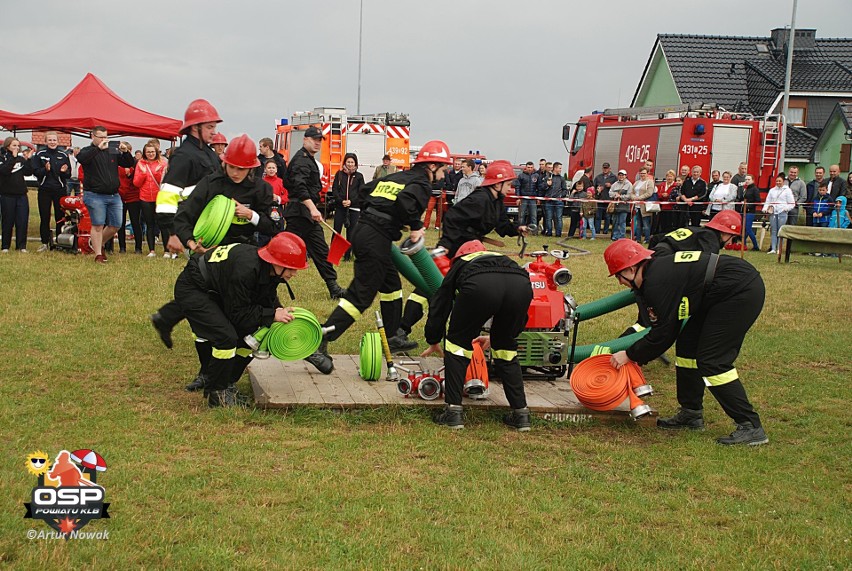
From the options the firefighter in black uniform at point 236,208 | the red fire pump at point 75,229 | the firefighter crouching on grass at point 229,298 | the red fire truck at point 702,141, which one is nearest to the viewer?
the firefighter crouching on grass at point 229,298

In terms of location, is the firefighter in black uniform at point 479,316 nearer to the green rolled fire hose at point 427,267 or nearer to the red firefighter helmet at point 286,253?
the red firefighter helmet at point 286,253

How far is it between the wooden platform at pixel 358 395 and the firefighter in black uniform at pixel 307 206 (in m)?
3.30

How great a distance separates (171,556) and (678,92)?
115ft

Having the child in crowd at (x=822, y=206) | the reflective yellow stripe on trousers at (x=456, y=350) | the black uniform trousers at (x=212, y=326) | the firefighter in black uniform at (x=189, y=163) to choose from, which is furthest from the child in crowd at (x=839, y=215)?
the black uniform trousers at (x=212, y=326)

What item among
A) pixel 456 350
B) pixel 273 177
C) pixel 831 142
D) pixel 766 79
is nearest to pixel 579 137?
pixel 273 177

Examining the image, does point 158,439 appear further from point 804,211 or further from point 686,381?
point 804,211

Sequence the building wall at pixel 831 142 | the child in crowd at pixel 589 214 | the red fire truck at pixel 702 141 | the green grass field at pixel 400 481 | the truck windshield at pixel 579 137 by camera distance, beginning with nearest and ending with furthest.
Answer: the green grass field at pixel 400 481
the child in crowd at pixel 589 214
the red fire truck at pixel 702 141
the truck windshield at pixel 579 137
the building wall at pixel 831 142

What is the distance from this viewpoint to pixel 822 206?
19.7m

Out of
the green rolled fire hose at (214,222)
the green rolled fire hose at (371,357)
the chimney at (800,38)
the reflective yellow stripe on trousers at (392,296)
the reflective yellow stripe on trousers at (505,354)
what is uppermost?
the chimney at (800,38)

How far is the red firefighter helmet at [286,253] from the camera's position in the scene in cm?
594

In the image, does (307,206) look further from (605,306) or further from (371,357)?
(605,306)

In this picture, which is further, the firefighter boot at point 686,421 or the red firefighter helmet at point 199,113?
the red firefighter helmet at point 199,113

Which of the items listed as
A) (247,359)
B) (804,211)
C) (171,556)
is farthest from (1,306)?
(804,211)

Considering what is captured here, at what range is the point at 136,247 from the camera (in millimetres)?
15648
